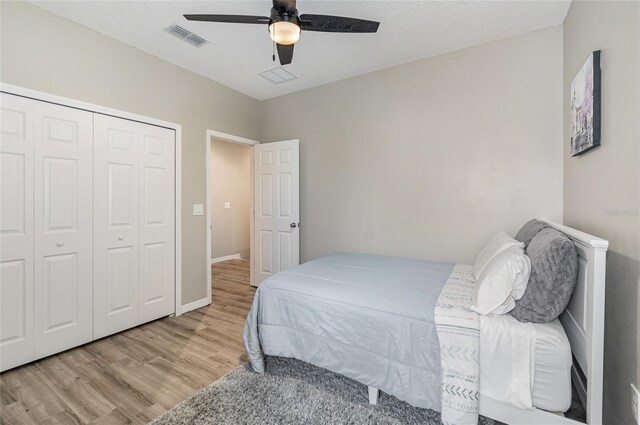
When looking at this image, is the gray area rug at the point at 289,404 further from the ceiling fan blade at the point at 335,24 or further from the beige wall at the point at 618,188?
the ceiling fan blade at the point at 335,24

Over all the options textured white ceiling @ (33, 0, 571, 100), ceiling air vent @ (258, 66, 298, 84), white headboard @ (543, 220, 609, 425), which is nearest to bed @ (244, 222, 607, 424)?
white headboard @ (543, 220, 609, 425)

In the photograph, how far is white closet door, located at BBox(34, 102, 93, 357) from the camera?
2184 millimetres

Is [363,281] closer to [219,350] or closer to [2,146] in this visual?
[219,350]

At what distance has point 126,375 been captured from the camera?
201 cm

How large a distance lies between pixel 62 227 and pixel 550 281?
342cm

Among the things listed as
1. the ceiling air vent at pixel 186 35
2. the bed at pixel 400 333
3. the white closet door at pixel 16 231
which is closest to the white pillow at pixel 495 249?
the bed at pixel 400 333

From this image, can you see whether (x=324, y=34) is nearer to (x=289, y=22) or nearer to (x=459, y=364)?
(x=289, y=22)

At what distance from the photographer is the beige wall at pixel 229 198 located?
575 centimetres

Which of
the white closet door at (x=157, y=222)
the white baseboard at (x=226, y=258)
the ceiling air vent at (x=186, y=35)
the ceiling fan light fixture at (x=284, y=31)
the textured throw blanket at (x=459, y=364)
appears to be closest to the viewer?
the textured throw blanket at (x=459, y=364)

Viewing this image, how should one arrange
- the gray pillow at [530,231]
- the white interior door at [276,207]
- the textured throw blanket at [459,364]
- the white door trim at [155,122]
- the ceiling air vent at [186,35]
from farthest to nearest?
the white interior door at [276,207], the ceiling air vent at [186,35], the white door trim at [155,122], the gray pillow at [530,231], the textured throw blanket at [459,364]

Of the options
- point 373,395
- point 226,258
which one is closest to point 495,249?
point 373,395

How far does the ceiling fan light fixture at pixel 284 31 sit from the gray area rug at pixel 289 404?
2298mm

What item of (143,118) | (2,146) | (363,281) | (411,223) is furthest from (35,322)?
(411,223)

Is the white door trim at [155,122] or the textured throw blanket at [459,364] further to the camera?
the white door trim at [155,122]
